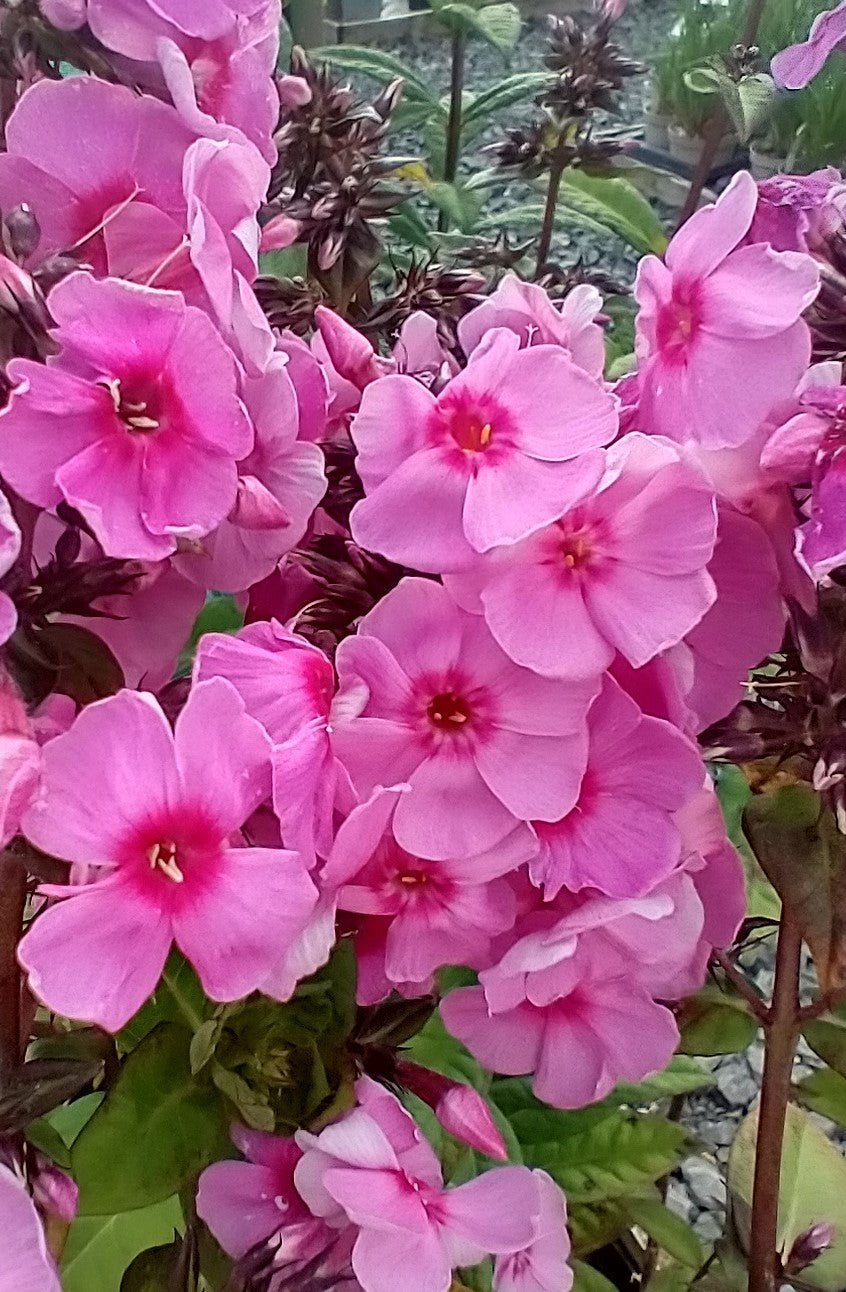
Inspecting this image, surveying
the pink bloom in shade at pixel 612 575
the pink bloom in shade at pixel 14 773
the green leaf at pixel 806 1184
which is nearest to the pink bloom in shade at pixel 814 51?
the pink bloom in shade at pixel 612 575

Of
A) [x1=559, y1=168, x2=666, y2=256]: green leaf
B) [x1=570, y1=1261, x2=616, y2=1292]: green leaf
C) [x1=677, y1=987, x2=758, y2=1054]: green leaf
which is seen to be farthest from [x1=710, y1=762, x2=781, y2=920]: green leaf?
[x1=559, y1=168, x2=666, y2=256]: green leaf

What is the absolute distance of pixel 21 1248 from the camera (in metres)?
0.27

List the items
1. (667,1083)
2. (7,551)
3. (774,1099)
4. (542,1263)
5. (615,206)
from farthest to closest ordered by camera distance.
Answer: (615,206) → (667,1083) → (774,1099) → (542,1263) → (7,551)

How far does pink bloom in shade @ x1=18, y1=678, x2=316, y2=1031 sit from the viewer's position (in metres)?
0.26

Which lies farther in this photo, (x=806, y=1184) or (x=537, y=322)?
(x=806, y=1184)

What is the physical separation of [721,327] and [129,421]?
0.44 feet

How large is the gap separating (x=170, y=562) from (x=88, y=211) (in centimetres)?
8

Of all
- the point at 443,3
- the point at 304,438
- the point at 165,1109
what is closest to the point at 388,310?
the point at 304,438

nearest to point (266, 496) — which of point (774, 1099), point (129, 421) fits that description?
point (129, 421)

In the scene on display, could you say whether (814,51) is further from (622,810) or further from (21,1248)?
(21,1248)

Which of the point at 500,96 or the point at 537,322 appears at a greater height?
the point at 537,322

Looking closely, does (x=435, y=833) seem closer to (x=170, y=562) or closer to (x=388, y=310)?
(x=170, y=562)

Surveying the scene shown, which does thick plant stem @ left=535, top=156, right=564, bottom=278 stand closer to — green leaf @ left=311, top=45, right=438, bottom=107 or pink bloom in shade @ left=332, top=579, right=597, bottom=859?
green leaf @ left=311, top=45, right=438, bottom=107

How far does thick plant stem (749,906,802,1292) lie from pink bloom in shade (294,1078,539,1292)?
128mm
